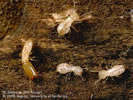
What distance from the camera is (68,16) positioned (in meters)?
2.11

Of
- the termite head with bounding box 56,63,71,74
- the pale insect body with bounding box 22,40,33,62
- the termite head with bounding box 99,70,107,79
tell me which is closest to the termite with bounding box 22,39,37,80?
the pale insect body with bounding box 22,40,33,62

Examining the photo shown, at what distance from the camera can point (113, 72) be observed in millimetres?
2285

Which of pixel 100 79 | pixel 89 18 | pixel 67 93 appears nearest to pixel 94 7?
pixel 89 18

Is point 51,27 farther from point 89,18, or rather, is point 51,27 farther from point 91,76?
point 91,76

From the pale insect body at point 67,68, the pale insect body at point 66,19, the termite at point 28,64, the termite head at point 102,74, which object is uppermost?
the pale insect body at point 66,19

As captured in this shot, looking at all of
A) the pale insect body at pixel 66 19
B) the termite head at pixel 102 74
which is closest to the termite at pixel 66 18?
the pale insect body at pixel 66 19

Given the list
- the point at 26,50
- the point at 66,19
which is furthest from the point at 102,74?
the point at 26,50

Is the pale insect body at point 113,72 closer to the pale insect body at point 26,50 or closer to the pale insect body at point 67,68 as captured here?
the pale insect body at point 67,68

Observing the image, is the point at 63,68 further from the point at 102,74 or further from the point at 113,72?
the point at 113,72

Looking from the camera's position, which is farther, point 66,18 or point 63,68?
point 63,68

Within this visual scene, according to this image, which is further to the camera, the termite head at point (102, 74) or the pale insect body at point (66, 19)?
the termite head at point (102, 74)

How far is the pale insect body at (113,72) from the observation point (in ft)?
7.38

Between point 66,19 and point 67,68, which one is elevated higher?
point 66,19

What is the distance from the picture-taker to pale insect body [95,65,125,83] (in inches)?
88.5
